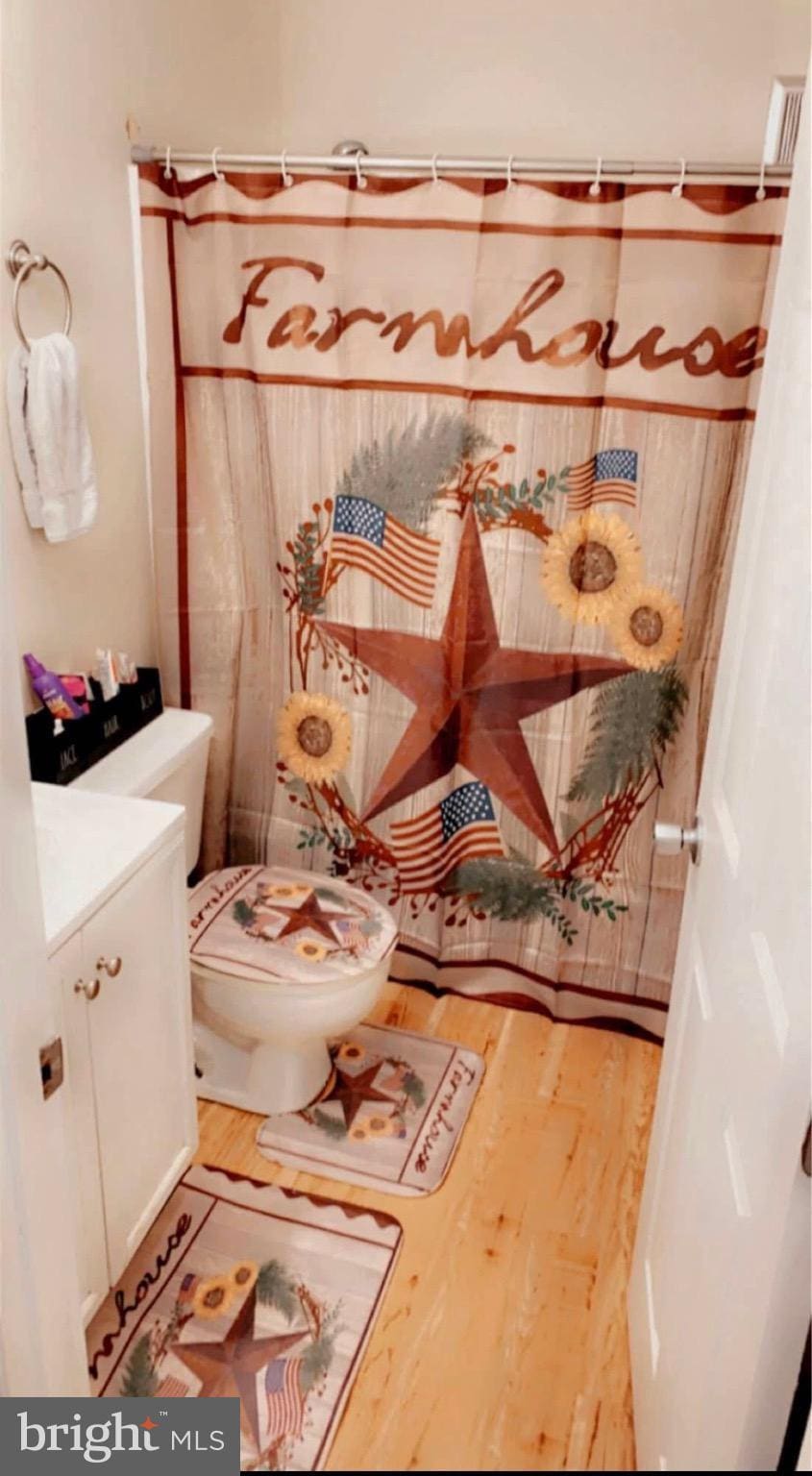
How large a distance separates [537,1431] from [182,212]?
2.23 m

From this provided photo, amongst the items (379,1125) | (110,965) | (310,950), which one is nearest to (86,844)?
(110,965)

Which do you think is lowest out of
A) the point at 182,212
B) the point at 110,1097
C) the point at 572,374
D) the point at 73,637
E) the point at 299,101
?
the point at 110,1097

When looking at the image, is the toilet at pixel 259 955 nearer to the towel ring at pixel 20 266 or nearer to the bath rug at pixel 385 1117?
the bath rug at pixel 385 1117

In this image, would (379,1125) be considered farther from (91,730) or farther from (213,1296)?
(91,730)

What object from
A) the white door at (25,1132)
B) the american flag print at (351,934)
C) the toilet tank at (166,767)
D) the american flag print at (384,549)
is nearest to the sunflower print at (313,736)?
the toilet tank at (166,767)

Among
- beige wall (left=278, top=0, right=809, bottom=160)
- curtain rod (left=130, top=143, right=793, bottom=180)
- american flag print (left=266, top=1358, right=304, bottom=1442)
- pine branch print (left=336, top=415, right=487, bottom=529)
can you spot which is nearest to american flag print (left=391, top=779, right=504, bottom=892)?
pine branch print (left=336, top=415, right=487, bottom=529)

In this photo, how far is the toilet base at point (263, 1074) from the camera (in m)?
2.21

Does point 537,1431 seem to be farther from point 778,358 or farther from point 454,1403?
point 778,358

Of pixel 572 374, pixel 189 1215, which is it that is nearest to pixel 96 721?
pixel 189 1215

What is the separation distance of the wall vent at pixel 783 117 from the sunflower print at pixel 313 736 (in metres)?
1.48

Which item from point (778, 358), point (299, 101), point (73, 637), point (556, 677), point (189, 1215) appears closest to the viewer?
point (778, 358)

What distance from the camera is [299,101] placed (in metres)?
2.54

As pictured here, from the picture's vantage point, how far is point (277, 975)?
2.00 meters

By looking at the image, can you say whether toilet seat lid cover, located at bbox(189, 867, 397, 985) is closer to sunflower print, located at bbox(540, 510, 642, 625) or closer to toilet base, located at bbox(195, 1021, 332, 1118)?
toilet base, located at bbox(195, 1021, 332, 1118)
